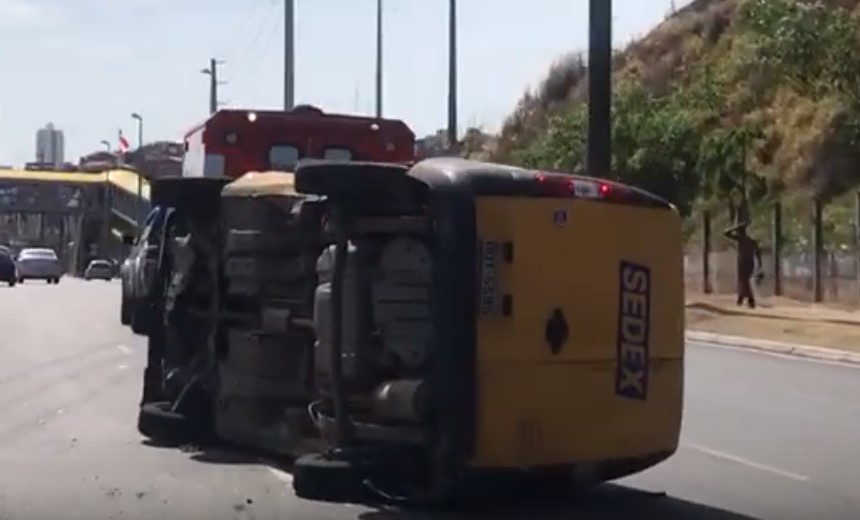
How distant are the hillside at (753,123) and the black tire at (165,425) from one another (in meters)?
23.2

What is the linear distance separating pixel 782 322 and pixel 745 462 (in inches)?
818

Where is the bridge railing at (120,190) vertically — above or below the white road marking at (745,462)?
above

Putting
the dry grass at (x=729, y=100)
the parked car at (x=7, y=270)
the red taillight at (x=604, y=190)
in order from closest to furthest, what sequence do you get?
the red taillight at (x=604, y=190), the dry grass at (x=729, y=100), the parked car at (x=7, y=270)

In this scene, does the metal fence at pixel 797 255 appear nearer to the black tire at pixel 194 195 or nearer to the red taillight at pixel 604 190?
the black tire at pixel 194 195

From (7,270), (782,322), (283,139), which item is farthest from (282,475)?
(7,270)

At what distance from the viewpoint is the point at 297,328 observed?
42.3 ft

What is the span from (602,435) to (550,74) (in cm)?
7164

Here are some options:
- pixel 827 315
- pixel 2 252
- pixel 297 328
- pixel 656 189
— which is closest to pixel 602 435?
pixel 297 328

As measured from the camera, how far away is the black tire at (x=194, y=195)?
1451cm

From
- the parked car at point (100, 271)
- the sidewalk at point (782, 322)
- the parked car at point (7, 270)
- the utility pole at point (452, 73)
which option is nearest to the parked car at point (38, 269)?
the parked car at point (7, 270)

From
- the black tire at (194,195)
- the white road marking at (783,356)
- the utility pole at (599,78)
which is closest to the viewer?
the black tire at (194,195)

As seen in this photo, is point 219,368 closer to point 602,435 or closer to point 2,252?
point 602,435

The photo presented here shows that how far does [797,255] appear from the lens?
146 feet

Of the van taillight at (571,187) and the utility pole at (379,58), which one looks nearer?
the van taillight at (571,187)
